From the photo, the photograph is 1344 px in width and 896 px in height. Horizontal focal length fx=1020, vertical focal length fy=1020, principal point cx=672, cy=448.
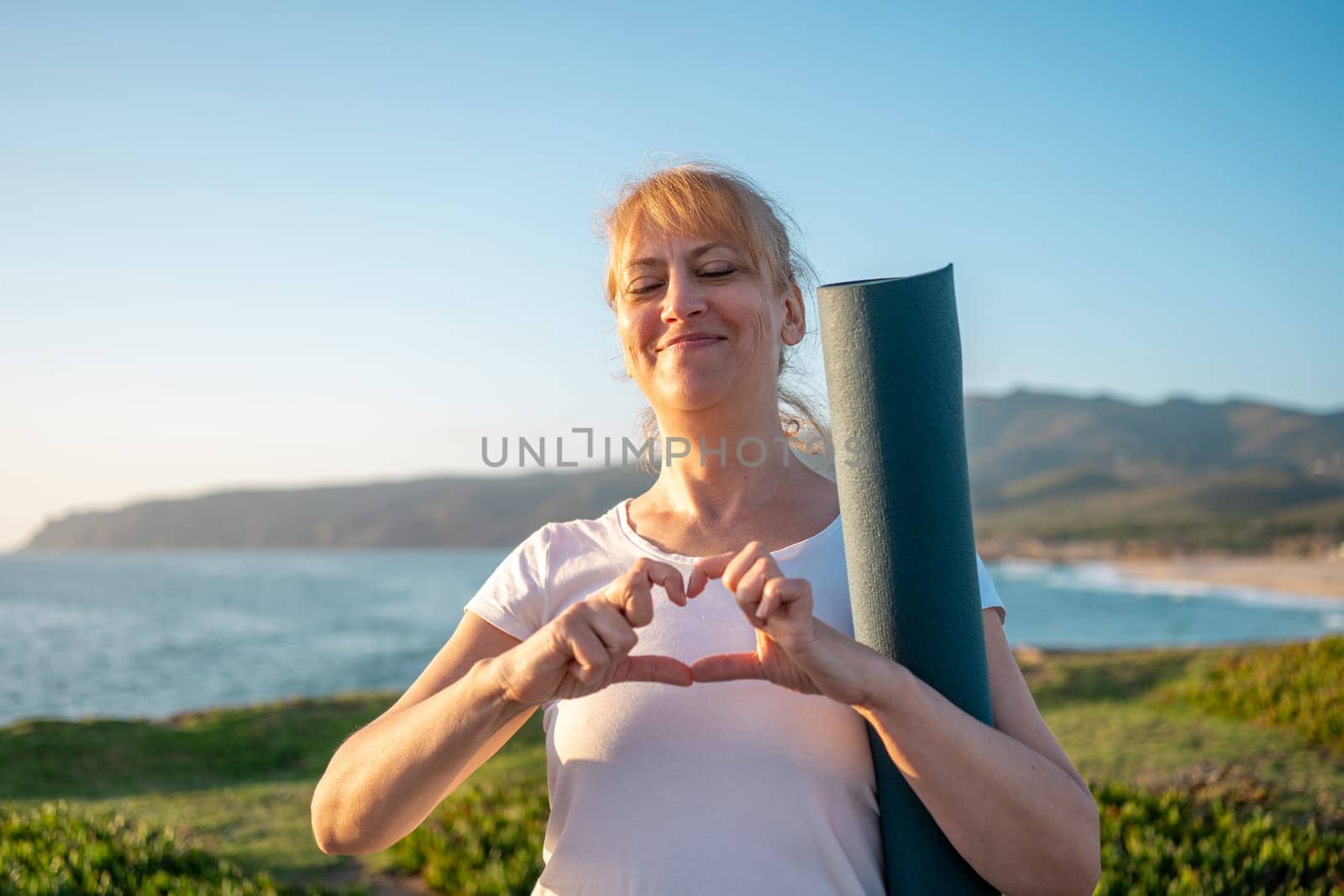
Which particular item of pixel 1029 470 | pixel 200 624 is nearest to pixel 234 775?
pixel 200 624

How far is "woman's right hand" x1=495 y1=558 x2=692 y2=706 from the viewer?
52.7 inches

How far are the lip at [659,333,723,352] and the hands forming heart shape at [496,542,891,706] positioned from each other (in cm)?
51

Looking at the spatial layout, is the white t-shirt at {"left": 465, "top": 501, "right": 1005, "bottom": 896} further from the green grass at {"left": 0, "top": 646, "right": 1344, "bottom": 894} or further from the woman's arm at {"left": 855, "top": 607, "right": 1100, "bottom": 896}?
the green grass at {"left": 0, "top": 646, "right": 1344, "bottom": 894}

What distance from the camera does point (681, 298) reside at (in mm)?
1834

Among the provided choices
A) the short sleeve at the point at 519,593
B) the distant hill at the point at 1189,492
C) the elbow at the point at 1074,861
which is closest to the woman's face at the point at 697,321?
the short sleeve at the point at 519,593

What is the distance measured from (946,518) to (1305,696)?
340 inches

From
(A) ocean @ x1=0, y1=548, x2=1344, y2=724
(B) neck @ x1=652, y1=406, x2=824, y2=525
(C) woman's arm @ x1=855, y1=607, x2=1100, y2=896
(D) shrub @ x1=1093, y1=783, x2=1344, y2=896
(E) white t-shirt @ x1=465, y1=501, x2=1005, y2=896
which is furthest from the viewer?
(A) ocean @ x1=0, y1=548, x2=1344, y2=724

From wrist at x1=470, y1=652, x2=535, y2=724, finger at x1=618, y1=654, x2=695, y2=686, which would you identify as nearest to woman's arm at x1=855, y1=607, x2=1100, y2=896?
finger at x1=618, y1=654, x2=695, y2=686

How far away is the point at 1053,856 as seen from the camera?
1.54 metres

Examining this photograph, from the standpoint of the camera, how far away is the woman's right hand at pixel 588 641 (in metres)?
1.34

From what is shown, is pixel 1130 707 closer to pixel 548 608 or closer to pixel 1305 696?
pixel 1305 696

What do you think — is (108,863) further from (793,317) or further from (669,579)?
(669,579)

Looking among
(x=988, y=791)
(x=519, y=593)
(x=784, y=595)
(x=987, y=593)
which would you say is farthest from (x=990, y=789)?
(x=519, y=593)

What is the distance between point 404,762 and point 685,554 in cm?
60
